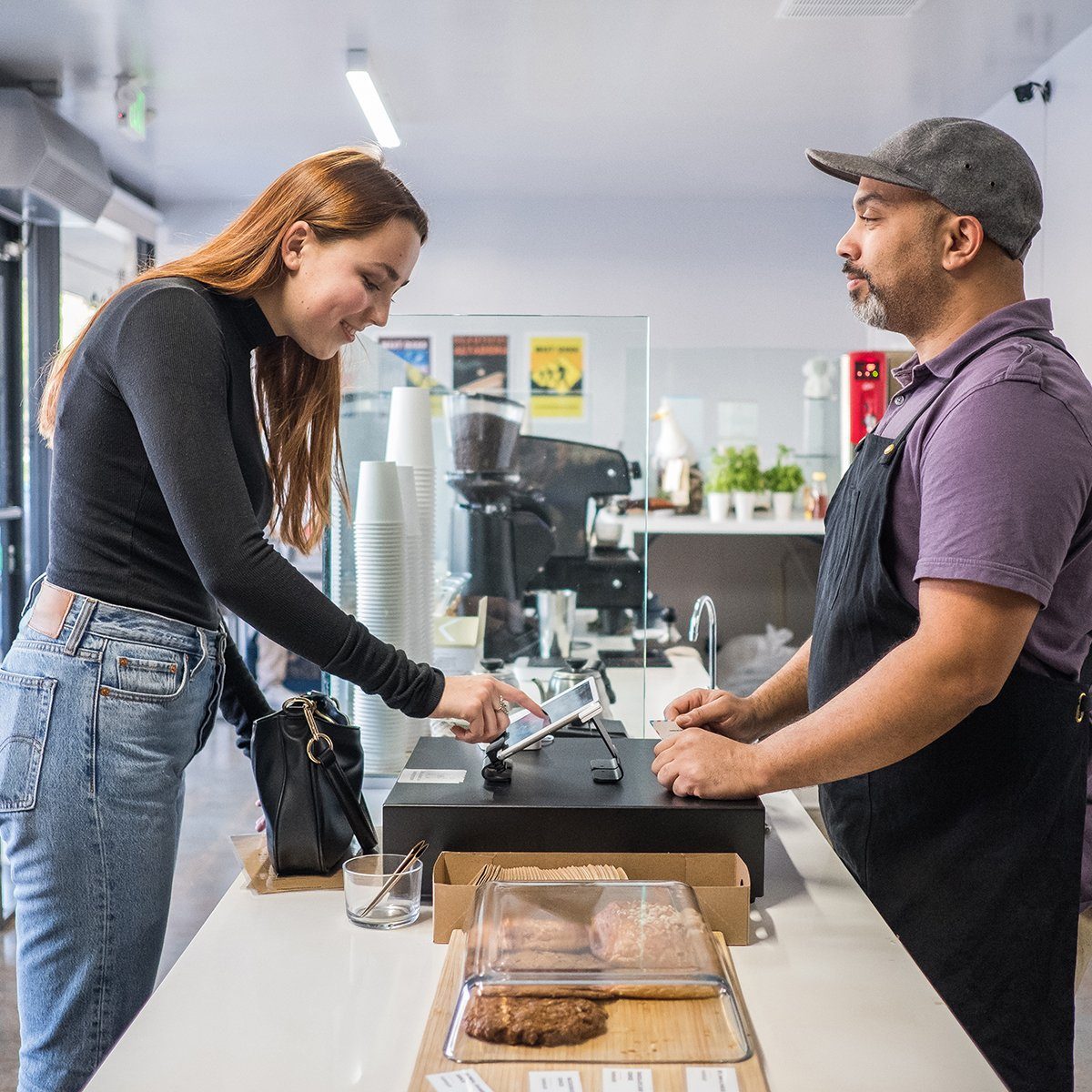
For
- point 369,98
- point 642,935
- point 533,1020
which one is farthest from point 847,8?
point 533,1020

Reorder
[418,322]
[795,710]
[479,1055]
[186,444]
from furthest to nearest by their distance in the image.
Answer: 1. [418,322]
2. [795,710]
3. [186,444]
4. [479,1055]

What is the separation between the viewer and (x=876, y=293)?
1433 millimetres

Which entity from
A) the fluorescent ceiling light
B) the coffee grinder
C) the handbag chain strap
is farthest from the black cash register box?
the fluorescent ceiling light

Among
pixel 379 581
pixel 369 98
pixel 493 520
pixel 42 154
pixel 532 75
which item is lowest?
pixel 379 581

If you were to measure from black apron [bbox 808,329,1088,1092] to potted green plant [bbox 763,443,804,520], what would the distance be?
4.15 metres

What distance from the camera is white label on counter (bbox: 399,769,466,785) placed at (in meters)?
1.28

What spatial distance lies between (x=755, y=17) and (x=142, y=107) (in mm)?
2400

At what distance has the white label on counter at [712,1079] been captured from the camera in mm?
806

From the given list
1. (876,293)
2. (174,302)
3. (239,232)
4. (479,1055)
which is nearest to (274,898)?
(479,1055)

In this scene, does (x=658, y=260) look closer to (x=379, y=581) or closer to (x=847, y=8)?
(x=847, y=8)

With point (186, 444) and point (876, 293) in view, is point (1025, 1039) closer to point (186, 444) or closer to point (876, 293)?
point (876, 293)

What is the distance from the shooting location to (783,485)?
5.44 metres

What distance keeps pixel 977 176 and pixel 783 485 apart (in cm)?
416

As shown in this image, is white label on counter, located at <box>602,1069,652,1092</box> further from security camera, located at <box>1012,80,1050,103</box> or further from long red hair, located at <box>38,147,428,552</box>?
security camera, located at <box>1012,80,1050,103</box>
